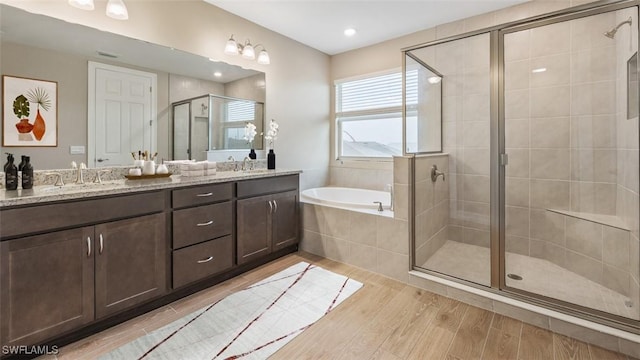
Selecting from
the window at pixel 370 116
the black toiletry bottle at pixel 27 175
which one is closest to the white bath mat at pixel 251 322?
the black toiletry bottle at pixel 27 175

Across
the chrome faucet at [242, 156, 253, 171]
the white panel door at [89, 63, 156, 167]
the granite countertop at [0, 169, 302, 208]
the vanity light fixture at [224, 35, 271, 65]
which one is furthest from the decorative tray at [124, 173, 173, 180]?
the vanity light fixture at [224, 35, 271, 65]

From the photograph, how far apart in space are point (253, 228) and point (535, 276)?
2375 mm

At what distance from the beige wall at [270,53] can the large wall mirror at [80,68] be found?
8 cm

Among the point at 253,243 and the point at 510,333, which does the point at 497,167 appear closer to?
the point at 510,333

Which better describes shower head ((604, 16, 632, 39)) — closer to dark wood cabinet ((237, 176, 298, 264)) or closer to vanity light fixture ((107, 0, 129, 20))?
dark wood cabinet ((237, 176, 298, 264))

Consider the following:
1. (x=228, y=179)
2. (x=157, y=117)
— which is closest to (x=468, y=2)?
(x=228, y=179)

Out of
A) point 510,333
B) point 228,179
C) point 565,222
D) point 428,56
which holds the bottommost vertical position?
point 510,333

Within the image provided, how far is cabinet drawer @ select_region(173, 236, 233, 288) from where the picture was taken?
2.13 metres

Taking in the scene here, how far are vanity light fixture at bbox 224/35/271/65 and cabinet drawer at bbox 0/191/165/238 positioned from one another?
5.46ft

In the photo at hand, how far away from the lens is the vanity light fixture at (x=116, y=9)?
2076mm

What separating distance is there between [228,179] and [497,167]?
2.16 meters

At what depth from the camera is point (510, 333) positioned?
71.1 inches

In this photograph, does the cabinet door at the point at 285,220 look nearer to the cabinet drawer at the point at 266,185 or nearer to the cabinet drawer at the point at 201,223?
the cabinet drawer at the point at 266,185

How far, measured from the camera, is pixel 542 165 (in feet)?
8.50
